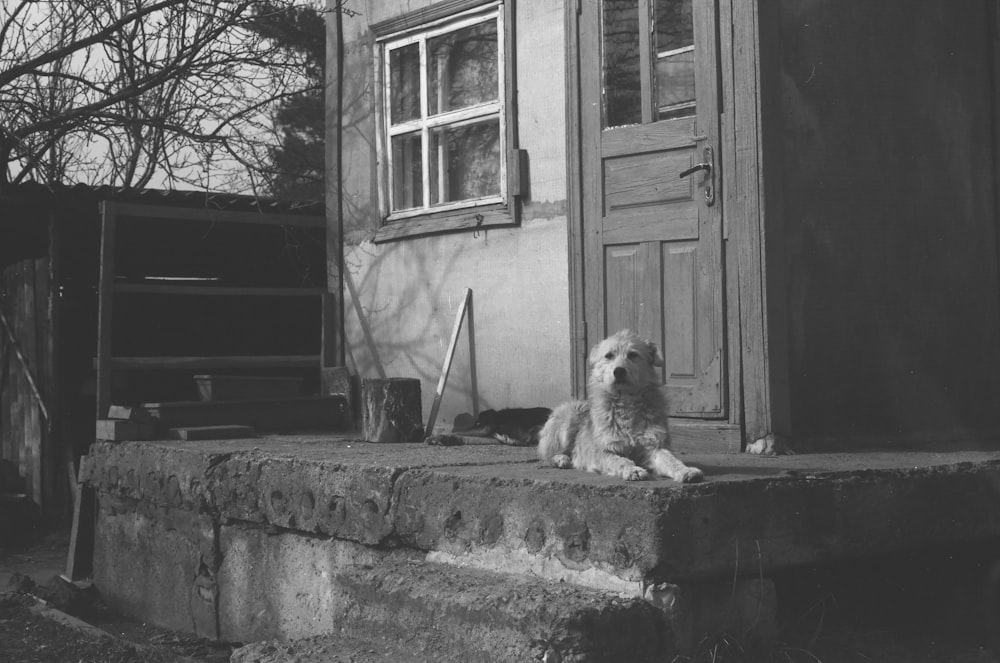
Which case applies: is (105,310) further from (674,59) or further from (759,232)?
(759,232)

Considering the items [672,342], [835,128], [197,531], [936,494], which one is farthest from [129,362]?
[936,494]

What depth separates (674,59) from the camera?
245 inches

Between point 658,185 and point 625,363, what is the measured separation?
1.84 meters

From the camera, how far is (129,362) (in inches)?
342

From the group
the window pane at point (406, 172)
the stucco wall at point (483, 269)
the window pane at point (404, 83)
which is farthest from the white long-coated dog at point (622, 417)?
the window pane at point (404, 83)

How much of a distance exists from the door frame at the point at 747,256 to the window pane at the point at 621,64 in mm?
628

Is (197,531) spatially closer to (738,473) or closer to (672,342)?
(672,342)

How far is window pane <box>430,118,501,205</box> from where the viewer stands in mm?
7812

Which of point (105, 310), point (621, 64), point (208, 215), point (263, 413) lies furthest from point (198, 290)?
point (621, 64)

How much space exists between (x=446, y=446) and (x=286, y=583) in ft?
4.05

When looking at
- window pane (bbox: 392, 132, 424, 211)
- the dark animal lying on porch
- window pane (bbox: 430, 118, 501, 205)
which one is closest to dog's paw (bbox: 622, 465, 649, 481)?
the dark animal lying on porch

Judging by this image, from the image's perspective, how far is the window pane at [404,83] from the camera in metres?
8.43

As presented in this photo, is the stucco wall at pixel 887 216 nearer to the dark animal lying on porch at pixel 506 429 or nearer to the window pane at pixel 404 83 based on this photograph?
the dark animal lying on porch at pixel 506 429

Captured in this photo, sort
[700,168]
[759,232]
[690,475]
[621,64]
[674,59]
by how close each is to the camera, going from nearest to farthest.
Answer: [690,475]
[759,232]
[700,168]
[674,59]
[621,64]
